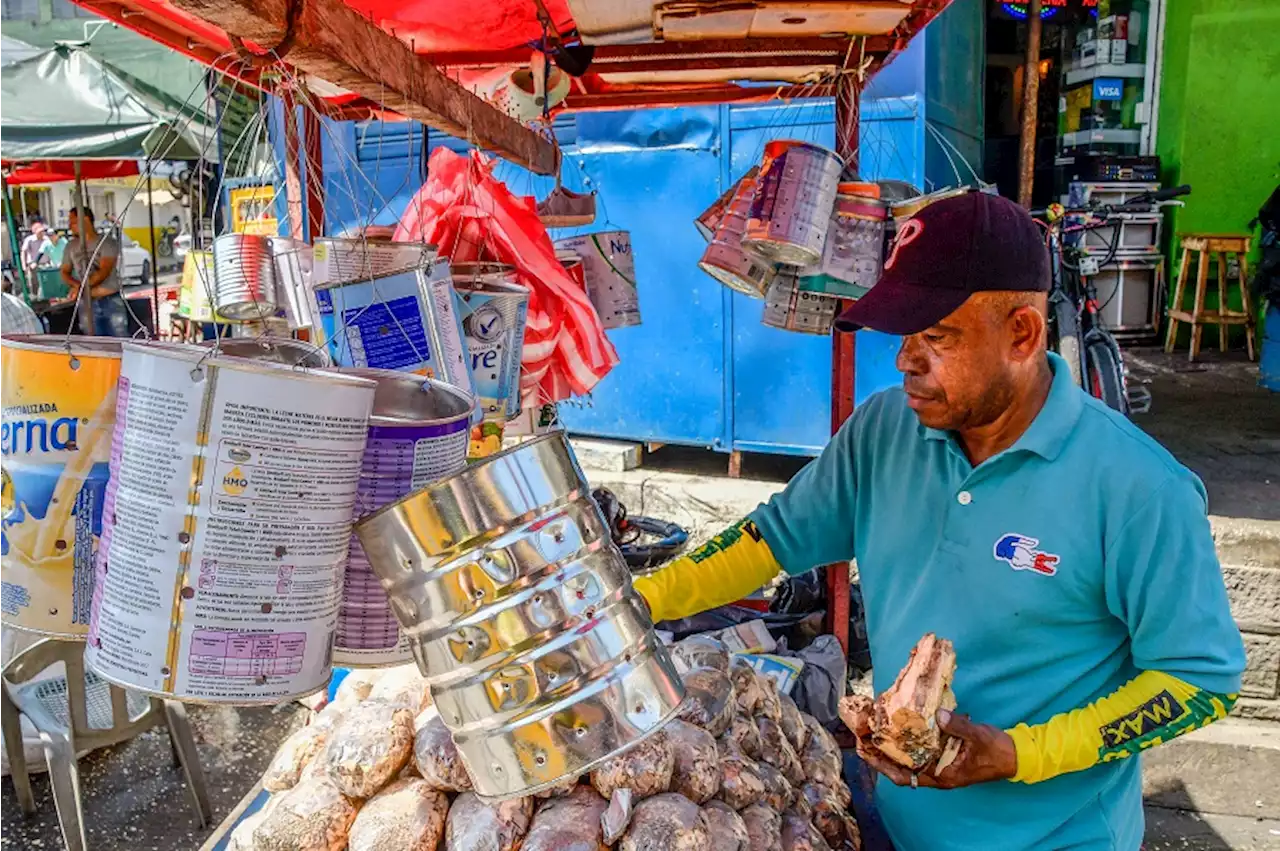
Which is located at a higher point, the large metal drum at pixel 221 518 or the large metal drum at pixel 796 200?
the large metal drum at pixel 796 200

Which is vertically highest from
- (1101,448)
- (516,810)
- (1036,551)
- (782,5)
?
(782,5)

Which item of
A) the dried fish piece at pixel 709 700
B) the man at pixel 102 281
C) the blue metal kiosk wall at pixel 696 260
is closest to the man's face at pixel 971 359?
the dried fish piece at pixel 709 700

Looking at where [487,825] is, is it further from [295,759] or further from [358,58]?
[358,58]

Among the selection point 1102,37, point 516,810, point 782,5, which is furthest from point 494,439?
point 1102,37

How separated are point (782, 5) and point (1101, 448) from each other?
119 centimetres

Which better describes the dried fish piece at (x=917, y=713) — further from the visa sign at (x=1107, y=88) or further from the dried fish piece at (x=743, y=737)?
the visa sign at (x=1107, y=88)

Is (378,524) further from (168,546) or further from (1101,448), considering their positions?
(1101,448)

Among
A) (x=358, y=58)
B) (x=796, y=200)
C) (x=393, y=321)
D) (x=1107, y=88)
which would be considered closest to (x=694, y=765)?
(x=393, y=321)

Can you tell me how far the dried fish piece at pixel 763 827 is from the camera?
6.01ft

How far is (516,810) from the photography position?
174cm

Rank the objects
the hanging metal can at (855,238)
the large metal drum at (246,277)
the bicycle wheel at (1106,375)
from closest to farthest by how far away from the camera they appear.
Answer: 1. the hanging metal can at (855,238)
2. the large metal drum at (246,277)
3. the bicycle wheel at (1106,375)

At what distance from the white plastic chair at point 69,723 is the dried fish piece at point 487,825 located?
6.98ft

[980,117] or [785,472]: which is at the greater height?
[980,117]

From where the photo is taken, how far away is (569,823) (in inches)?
67.3
